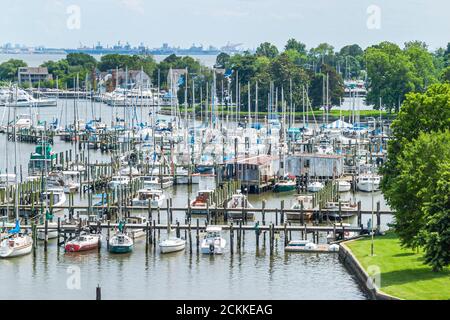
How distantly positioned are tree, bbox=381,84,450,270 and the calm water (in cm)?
354

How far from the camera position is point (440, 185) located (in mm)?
51125

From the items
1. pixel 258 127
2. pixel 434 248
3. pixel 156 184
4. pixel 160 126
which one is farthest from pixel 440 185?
pixel 160 126

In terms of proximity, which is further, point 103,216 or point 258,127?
point 258,127

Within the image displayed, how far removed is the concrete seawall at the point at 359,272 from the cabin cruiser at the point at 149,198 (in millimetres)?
17642

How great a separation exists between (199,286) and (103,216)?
1531 centimetres

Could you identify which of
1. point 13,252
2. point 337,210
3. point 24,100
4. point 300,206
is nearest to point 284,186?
point 337,210

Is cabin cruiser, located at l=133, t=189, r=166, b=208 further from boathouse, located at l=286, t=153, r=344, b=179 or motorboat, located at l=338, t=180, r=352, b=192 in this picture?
boathouse, located at l=286, t=153, r=344, b=179

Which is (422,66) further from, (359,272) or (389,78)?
(359,272)

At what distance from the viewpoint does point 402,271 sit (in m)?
51.8

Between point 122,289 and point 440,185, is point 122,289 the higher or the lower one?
the lower one

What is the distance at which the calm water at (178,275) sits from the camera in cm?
5366

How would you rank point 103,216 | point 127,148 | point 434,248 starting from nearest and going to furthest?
point 434,248, point 103,216, point 127,148

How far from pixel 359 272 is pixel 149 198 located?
73.7 ft
